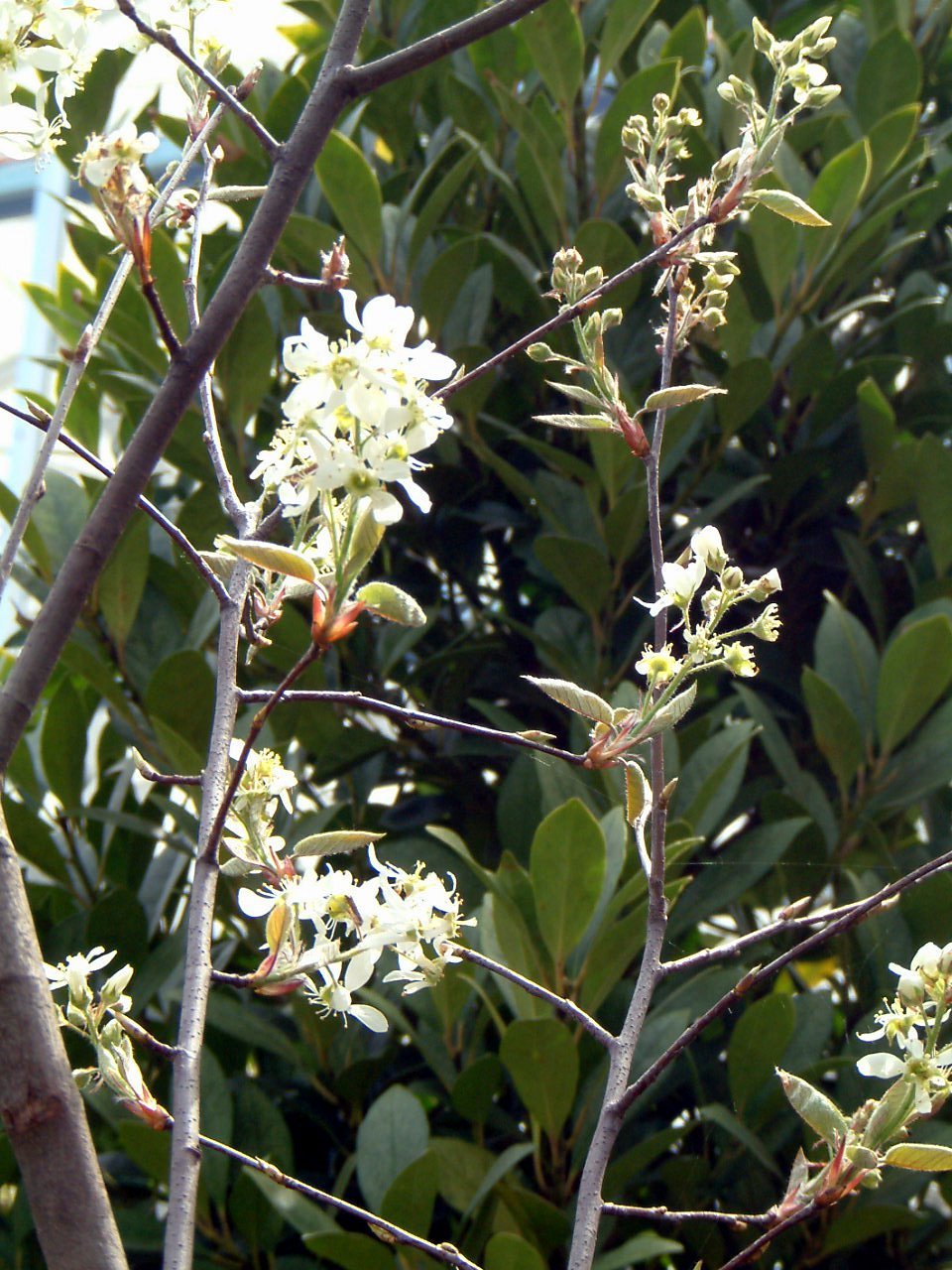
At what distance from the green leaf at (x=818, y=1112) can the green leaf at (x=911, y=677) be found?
64 cm

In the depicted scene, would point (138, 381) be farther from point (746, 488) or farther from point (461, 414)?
point (746, 488)

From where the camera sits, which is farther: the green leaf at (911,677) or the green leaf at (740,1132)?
the green leaf at (911,677)

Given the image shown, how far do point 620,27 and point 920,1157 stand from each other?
1219 mm

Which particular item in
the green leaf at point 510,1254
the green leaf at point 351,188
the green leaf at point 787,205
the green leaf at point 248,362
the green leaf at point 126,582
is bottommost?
the green leaf at point 510,1254

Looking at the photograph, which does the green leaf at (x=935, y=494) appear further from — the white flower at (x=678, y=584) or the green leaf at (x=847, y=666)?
the white flower at (x=678, y=584)

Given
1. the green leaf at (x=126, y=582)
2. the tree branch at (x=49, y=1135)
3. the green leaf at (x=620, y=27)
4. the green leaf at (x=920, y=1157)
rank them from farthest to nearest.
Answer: the green leaf at (x=620, y=27), the green leaf at (x=126, y=582), the green leaf at (x=920, y=1157), the tree branch at (x=49, y=1135)

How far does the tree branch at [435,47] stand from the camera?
0.45 meters

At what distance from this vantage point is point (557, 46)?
134 cm

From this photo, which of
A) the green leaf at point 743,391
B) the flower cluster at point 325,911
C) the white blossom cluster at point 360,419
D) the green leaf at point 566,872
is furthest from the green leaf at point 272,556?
the green leaf at point 743,391

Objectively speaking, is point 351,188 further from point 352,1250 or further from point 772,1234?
point 772,1234

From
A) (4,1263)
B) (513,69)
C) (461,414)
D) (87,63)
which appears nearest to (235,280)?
(87,63)

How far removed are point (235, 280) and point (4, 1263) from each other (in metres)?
1.03

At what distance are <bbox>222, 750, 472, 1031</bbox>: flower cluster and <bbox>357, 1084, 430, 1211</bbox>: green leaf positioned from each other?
0.43m

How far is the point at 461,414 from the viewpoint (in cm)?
132
